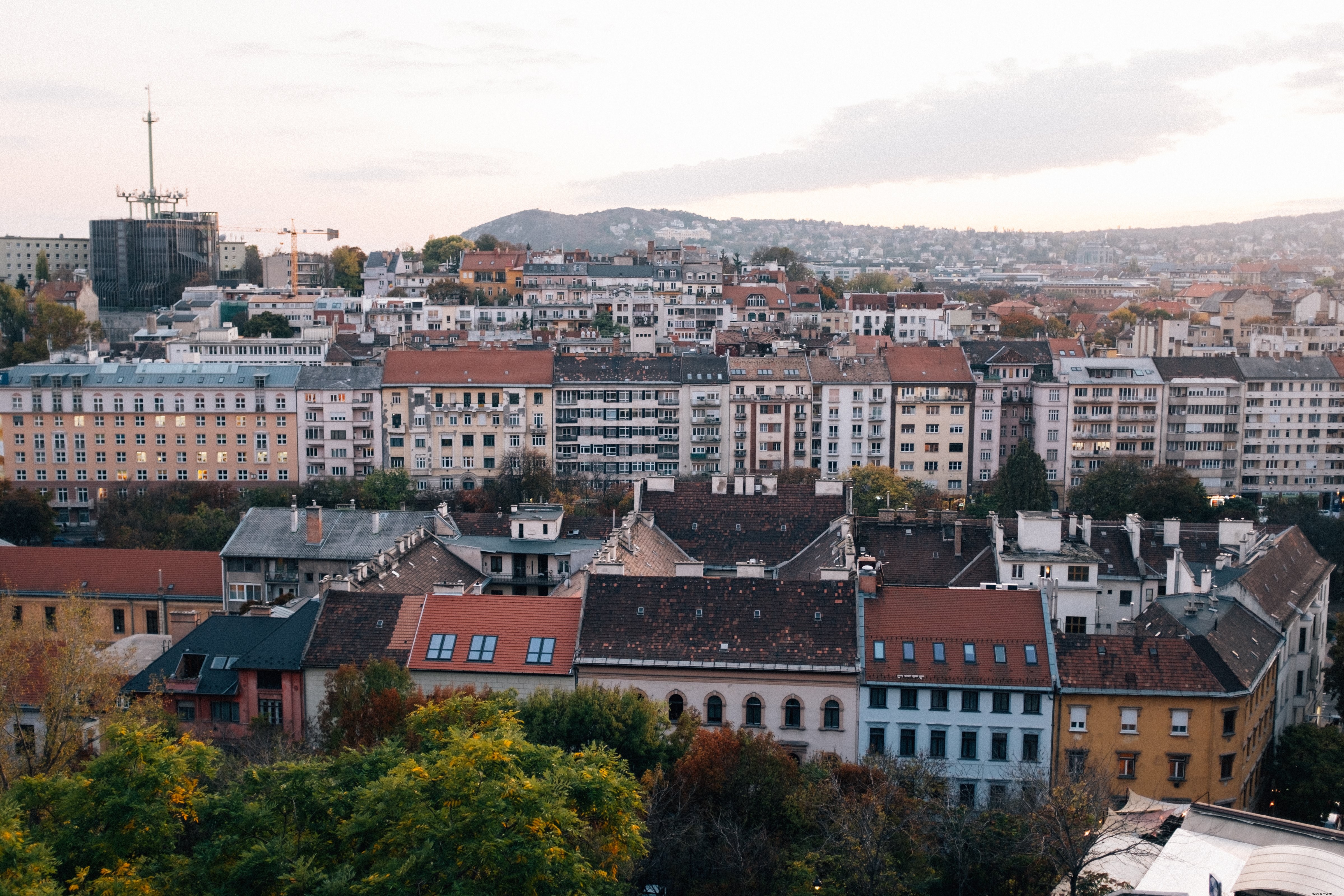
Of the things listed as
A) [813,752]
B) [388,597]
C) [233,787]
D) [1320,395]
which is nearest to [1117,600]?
[813,752]

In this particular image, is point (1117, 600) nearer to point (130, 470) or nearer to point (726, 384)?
point (726, 384)

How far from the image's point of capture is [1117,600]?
202 ft

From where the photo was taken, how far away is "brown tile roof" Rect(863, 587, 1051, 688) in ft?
148

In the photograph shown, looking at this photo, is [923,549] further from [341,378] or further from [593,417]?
[341,378]

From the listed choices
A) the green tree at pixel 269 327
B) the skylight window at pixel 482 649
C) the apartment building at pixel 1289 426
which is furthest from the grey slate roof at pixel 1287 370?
the skylight window at pixel 482 649

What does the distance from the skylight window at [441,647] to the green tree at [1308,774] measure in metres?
27.6

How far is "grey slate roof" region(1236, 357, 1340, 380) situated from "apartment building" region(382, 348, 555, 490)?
184 feet

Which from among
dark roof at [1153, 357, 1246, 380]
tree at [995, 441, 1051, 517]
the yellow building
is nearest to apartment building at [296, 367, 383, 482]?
tree at [995, 441, 1051, 517]

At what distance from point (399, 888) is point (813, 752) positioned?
69.9 ft

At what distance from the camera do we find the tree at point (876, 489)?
8788 cm

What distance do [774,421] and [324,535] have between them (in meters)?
45.8

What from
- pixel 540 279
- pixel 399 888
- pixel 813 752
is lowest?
pixel 813 752

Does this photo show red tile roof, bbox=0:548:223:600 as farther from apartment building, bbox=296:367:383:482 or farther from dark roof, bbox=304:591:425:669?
apartment building, bbox=296:367:383:482

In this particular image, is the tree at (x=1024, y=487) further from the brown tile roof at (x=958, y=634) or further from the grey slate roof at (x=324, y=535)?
the brown tile roof at (x=958, y=634)
